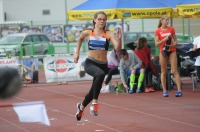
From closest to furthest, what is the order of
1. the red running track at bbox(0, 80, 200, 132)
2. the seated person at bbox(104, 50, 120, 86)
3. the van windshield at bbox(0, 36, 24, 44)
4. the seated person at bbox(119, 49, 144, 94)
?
1. the red running track at bbox(0, 80, 200, 132)
2. the seated person at bbox(119, 49, 144, 94)
3. the seated person at bbox(104, 50, 120, 86)
4. the van windshield at bbox(0, 36, 24, 44)

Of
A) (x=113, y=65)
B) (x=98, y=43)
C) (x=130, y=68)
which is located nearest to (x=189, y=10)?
(x=130, y=68)

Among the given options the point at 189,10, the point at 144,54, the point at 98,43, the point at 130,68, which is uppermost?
the point at 189,10

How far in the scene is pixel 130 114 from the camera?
1146 centimetres

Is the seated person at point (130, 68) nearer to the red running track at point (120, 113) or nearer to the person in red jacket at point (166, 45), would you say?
the red running track at point (120, 113)

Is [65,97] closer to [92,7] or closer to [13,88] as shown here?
[92,7]

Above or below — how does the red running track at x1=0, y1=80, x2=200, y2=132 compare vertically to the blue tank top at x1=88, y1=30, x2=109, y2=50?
below

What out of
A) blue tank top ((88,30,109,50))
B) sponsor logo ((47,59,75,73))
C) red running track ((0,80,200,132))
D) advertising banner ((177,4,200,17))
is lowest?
red running track ((0,80,200,132))

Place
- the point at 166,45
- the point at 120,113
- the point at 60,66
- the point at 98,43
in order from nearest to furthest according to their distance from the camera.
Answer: the point at 98,43
the point at 120,113
the point at 166,45
the point at 60,66

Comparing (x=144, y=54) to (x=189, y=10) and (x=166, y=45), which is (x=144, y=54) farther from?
(x=166, y=45)

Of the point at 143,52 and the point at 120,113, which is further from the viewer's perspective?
the point at 143,52

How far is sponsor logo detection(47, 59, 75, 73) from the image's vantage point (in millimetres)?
19938

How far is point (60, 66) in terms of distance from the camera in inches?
786

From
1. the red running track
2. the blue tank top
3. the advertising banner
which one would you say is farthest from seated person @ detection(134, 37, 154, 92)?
the blue tank top

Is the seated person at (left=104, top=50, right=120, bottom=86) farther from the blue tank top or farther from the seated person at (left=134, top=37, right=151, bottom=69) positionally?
the blue tank top
